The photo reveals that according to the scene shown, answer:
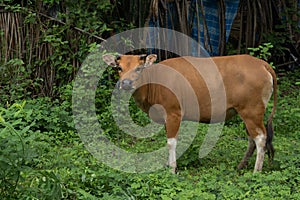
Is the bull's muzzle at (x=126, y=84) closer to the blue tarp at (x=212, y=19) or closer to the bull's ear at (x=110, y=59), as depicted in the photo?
the bull's ear at (x=110, y=59)

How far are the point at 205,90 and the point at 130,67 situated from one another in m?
0.96

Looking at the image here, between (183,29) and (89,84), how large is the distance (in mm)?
2455

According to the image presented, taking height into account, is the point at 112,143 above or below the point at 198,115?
below

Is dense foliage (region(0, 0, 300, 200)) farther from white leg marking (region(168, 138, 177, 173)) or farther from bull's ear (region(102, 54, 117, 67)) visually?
bull's ear (region(102, 54, 117, 67))

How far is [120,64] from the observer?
6621mm

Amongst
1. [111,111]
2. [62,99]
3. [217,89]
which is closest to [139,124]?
[111,111]

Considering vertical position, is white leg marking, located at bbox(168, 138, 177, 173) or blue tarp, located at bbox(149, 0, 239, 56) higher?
blue tarp, located at bbox(149, 0, 239, 56)

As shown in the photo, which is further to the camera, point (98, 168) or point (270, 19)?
point (270, 19)

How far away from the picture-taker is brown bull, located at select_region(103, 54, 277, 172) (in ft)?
22.0

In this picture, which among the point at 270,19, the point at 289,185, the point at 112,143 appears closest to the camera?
the point at 289,185

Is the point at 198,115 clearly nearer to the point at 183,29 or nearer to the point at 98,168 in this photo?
the point at 98,168

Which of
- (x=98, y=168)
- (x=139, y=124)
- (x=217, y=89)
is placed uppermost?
→ (x=217, y=89)

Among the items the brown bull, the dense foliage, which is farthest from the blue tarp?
the brown bull

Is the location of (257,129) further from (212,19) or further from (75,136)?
(212,19)
